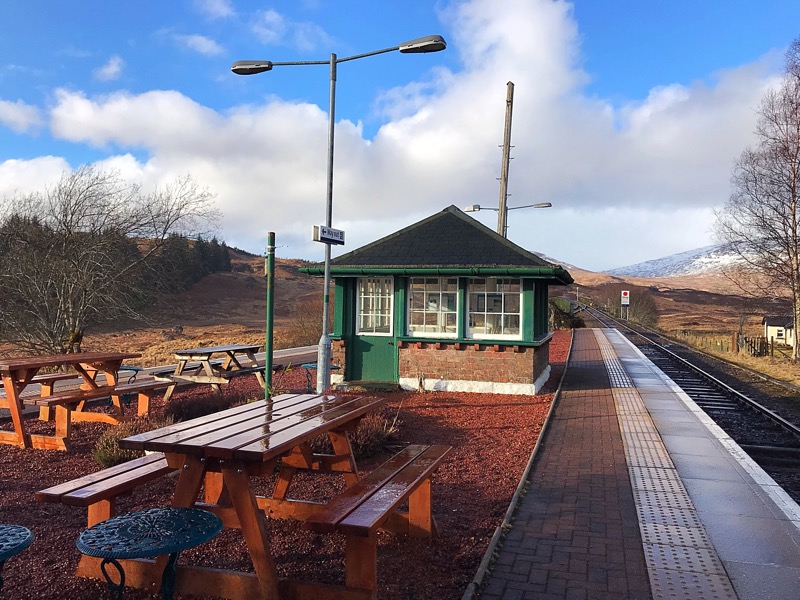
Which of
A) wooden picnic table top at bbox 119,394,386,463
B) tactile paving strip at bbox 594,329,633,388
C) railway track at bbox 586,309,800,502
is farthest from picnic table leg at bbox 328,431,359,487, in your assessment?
tactile paving strip at bbox 594,329,633,388

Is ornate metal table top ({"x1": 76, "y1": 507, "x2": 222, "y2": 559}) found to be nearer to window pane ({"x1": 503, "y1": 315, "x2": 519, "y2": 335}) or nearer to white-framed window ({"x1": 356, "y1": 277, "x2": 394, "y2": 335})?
window pane ({"x1": 503, "y1": 315, "x2": 519, "y2": 335})

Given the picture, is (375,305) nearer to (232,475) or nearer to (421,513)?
(421,513)

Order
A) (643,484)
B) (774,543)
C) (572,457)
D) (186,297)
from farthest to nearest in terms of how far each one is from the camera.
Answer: (186,297)
(572,457)
(643,484)
(774,543)

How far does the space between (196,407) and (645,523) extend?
6.22m

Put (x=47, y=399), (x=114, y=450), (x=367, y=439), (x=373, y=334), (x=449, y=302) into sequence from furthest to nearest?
(x=373, y=334) → (x=449, y=302) → (x=47, y=399) → (x=367, y=439) → (x=114, y=450)

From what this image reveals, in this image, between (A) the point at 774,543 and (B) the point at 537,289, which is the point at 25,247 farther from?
(A) the point at 774,543

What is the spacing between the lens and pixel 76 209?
1614cm

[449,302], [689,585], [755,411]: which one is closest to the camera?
[689,585]

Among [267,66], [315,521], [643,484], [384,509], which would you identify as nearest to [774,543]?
[643,484]

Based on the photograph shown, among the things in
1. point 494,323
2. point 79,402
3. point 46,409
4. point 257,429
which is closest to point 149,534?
point 257,429

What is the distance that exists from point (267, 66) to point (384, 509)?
7696 millimetres

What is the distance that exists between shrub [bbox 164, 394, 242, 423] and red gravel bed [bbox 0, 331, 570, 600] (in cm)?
92

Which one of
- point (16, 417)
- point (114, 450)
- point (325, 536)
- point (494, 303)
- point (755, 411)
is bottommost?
point (755, 411)

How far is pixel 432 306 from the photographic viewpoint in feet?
40.0
